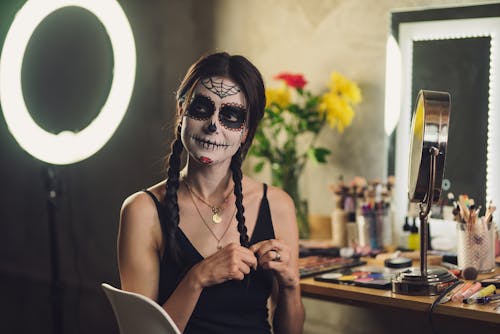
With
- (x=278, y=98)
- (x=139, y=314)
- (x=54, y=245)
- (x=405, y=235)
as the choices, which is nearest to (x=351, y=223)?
(x=405, y=235)

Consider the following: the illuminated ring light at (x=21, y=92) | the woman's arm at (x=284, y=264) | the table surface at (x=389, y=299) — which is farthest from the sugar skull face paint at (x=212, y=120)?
the illuminated ring light at (x=21, y=92)

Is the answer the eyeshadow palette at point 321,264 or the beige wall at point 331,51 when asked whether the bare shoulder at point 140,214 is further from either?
the beige wall at point 331,51

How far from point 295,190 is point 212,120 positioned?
89cm

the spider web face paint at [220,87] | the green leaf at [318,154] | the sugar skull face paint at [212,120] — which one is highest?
the spider web face paint at [220,87]

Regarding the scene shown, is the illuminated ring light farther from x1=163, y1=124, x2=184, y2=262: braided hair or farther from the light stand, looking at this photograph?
x1=163, y1=124, x2=184, y2=262: braided hair

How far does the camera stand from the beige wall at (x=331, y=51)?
2.64 meters

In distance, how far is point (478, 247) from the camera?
2.04 meters

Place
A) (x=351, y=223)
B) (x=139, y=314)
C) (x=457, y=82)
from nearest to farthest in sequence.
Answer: (x=139, y=314) < (x=457, y=82) < (x=351, y=223)

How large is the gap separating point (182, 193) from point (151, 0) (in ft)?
6.06

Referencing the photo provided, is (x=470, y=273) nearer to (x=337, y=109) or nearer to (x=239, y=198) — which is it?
(x=239, y=198)

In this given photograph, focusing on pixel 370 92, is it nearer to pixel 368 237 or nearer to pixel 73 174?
pixel 368 237

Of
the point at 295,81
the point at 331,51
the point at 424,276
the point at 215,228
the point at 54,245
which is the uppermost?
the point at 331,51

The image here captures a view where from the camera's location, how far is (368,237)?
2.45m

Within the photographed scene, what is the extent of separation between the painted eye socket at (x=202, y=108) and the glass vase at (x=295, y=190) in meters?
0.87
